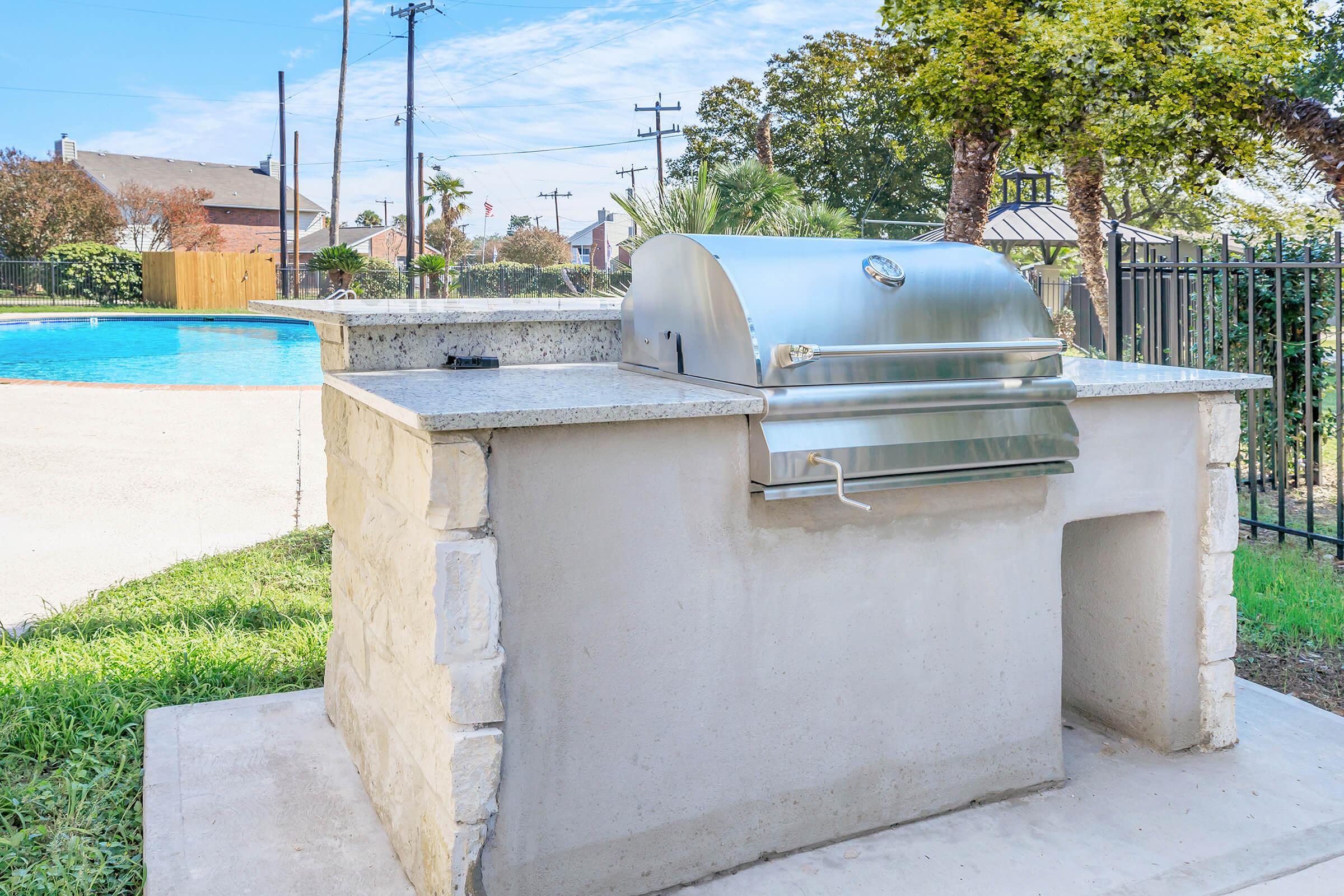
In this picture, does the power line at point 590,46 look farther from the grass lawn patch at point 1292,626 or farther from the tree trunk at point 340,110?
the grass lawn patch at point 1292,626

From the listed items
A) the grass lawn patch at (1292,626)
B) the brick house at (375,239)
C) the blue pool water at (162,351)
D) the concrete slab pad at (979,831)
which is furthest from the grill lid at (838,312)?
the brick house at (375,239)

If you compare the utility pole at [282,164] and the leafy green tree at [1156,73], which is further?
the utility pole at [282,164]

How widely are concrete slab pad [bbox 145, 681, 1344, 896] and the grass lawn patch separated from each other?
484mm

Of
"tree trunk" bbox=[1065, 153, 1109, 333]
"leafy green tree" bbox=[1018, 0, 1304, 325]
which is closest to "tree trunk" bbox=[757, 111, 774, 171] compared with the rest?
"tree trunk" bbox=[1065, 153, 1109, 333]

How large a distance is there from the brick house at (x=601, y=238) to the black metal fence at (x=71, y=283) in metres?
37.3

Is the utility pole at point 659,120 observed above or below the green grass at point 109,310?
above

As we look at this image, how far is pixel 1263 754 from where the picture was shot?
3127mm

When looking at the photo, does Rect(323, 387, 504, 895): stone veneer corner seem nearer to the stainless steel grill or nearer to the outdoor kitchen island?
the outdoor kitchen island

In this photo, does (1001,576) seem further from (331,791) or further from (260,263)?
(260,263)

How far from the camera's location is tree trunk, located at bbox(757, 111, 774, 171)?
27016mm

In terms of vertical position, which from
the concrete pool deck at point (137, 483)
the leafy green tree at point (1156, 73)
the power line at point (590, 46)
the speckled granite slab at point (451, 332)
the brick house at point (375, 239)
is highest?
the power line at point (590, 46)

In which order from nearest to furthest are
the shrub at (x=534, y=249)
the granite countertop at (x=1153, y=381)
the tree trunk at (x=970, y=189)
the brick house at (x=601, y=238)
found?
the granite countertop at (x=1153, y=381) < the tree trunk at (x=970, y=189) < the shrub at (x=534, y=249) < the brick house at (x=601, y=238)

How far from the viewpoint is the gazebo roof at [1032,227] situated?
581 inches

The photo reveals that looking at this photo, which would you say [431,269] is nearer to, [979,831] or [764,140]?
[764,140]
